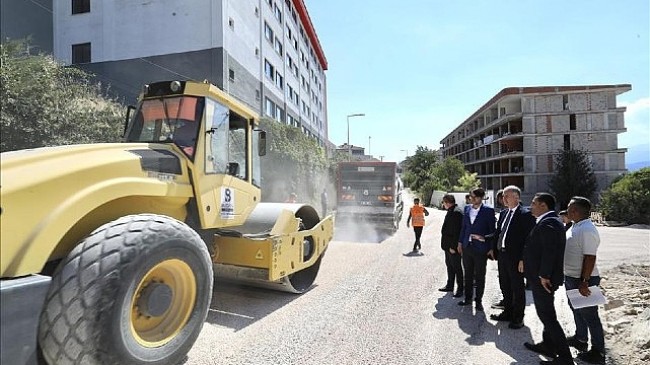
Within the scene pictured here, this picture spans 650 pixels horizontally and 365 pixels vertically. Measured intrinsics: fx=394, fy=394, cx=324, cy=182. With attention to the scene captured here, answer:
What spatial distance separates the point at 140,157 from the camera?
3656 millimetres

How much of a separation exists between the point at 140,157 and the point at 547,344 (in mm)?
4629

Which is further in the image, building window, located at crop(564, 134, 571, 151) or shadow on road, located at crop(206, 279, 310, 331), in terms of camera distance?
building window, located at crop(564, 134, 571, 151)

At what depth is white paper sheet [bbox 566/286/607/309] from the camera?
4.02 metres

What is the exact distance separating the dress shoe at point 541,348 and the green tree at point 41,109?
10.00 metres

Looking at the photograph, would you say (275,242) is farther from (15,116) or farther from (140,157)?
(15,116)

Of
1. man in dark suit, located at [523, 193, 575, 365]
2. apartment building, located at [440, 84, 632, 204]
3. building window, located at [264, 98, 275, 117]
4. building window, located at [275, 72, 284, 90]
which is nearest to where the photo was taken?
man in dark suit, located at [523, 193, 575, 365]

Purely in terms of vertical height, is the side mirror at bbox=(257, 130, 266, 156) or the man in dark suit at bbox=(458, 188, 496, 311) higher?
the side mirror at bbox=(257, 130, 266, 156)

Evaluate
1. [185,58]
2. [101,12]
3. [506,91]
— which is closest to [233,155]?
[185,58]

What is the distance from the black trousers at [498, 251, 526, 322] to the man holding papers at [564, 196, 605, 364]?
70 cm

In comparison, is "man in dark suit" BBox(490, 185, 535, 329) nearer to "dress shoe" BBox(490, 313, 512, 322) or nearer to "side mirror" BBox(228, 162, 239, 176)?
"dress shoe" BBox(490, 313, 512, 322)

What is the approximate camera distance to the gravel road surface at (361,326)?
416 centimetres

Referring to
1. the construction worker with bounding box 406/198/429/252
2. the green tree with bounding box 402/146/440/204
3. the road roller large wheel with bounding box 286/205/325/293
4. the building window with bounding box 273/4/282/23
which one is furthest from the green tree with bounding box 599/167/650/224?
the green tree with bounding box 402/146/440/204

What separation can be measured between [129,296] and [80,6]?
26603 millimetres

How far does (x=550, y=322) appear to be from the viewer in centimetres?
410
